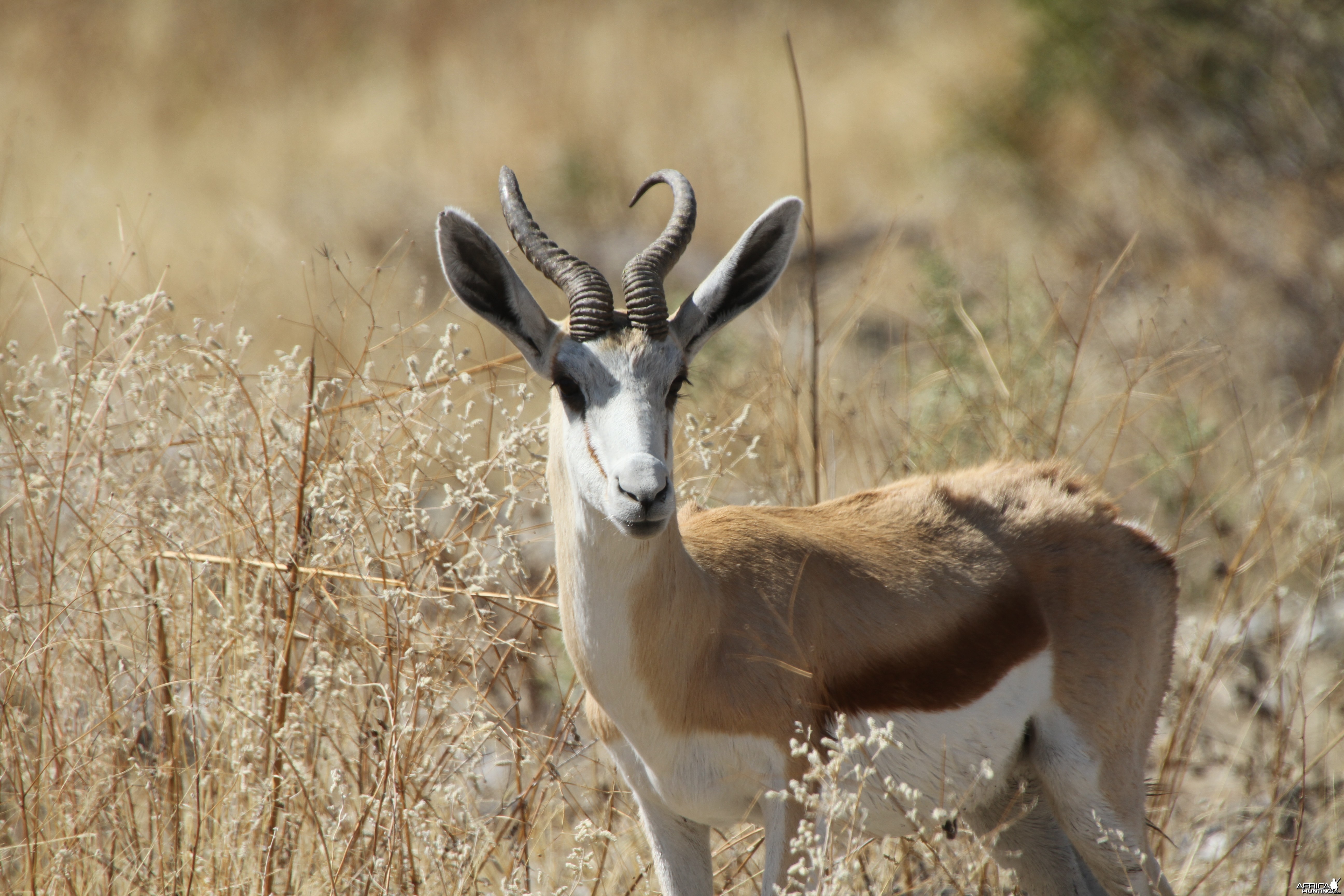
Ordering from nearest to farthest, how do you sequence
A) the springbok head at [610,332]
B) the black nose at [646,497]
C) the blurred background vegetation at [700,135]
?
the black nose at [646,497]
the springbok head at [610,332]
the blurred background vegetation at [700,135]

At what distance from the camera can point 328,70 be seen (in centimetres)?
2242

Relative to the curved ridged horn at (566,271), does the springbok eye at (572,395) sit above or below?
below

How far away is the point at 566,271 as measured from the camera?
136 inches

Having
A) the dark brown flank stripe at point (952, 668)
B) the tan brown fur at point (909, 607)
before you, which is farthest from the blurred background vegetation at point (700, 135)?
the dark brown flank stripe at point (952, 668)

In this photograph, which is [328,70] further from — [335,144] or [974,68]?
[974,68]

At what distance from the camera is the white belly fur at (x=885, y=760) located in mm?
3504

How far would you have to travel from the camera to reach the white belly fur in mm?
3504

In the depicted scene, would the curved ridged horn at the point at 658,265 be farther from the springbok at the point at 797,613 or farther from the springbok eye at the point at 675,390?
the springbok eye at the point at 675,390

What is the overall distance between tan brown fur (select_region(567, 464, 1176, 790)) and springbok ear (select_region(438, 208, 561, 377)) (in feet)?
2.39

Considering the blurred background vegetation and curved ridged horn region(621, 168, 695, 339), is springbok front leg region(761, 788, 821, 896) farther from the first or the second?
the blurred background vegetation

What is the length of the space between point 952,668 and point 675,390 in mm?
1370

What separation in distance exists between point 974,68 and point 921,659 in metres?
17.0

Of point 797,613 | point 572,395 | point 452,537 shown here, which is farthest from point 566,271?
point 452,537

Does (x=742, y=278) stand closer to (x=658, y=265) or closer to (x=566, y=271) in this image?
(x=658, y=265)
